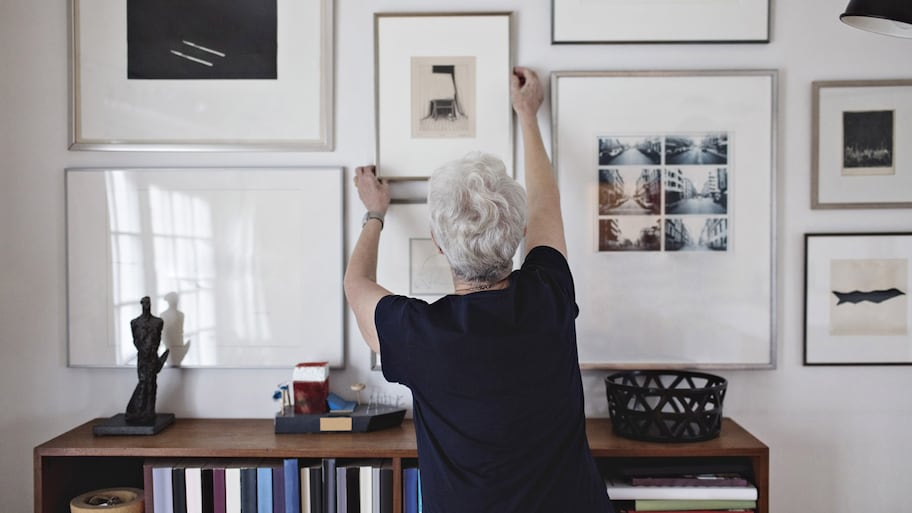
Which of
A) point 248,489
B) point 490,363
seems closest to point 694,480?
point 490,363

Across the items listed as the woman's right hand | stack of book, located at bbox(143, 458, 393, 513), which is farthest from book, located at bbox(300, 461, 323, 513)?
Result: the woman's right hand

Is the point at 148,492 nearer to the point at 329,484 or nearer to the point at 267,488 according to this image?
the point at 267,488

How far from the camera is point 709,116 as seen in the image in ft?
7.41

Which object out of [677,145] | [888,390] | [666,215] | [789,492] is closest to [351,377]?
[666,215]

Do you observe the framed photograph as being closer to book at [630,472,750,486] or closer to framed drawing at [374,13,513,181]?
framed drawing at [374,13,513,181]

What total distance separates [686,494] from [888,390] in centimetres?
83

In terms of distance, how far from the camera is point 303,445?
202 centimetres

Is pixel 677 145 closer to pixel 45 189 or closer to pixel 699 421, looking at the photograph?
pixel 699 421

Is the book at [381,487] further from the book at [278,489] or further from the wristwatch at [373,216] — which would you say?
the wristwatch at [373,216]

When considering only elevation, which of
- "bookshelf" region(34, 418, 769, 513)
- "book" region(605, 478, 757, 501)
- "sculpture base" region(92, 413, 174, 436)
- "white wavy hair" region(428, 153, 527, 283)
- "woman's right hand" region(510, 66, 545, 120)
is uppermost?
"woman's right hand" region(510, 66, 545, 120)

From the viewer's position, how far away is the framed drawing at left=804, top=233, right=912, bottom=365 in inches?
89.2

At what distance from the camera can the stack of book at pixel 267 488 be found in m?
2.00

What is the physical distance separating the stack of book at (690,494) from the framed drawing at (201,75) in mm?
1369

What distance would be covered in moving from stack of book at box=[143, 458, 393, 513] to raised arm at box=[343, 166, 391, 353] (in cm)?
43
